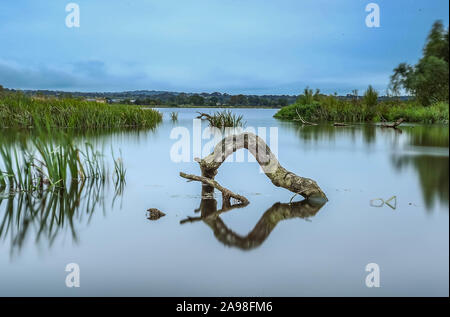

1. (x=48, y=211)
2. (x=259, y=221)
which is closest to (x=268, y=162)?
(x=259, y=221)

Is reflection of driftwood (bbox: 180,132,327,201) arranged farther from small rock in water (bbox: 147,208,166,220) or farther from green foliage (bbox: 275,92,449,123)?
green foliage (bbox: 275,92,449,123)

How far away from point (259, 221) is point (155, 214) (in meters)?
1.35

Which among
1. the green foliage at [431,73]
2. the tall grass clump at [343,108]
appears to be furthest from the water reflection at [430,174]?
the tall grass clump at [343,108]

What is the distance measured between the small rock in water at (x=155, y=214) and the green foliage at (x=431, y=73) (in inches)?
145

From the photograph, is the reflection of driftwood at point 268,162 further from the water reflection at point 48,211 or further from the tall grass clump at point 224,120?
the tall grass clump at point 224,120

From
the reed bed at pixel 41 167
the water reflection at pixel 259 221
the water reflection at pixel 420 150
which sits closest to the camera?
the water reflection at pixel 259 221

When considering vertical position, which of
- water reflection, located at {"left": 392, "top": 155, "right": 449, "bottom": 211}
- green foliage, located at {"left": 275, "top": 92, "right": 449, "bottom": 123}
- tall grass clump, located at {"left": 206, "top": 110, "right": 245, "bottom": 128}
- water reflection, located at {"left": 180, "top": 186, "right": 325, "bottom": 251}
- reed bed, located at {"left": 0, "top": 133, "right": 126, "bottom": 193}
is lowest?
water reflection, located at {"left": 180, "top": 186, "right": 325, "bottom": 251}

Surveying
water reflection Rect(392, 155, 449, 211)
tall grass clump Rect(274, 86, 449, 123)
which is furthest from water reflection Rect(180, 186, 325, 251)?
tall grass clump Rect(274, 86, 449, 123)

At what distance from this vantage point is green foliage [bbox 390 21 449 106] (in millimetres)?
5285

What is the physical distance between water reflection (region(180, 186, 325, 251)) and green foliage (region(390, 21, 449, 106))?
206 centimetres

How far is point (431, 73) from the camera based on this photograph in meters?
5.45

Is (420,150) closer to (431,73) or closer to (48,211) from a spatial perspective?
(431,73)

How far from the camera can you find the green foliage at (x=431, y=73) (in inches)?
208
